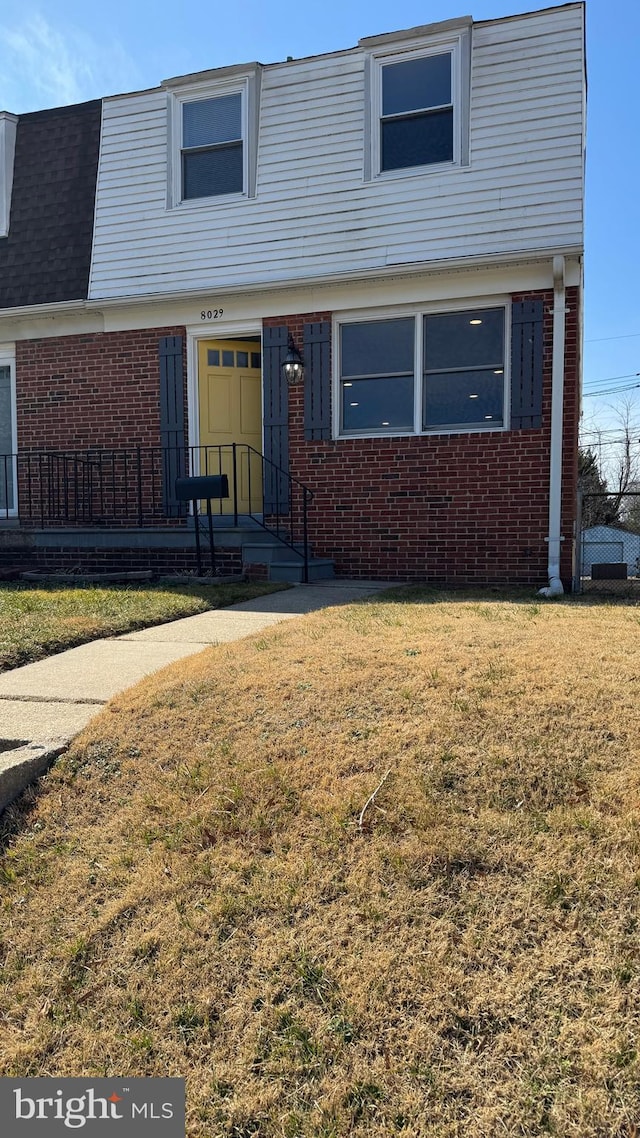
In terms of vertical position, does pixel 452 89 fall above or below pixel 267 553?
above

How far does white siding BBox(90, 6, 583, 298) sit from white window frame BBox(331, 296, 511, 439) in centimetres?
51

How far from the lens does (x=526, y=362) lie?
8.03 metres

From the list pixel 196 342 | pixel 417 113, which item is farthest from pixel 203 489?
pixel 417 113

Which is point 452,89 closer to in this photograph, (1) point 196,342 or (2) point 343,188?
(2) point 343,188

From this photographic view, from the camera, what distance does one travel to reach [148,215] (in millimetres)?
9477

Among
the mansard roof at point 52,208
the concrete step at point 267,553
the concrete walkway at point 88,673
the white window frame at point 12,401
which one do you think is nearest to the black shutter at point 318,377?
the concrete step at point 267,553

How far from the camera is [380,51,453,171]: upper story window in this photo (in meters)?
8.43

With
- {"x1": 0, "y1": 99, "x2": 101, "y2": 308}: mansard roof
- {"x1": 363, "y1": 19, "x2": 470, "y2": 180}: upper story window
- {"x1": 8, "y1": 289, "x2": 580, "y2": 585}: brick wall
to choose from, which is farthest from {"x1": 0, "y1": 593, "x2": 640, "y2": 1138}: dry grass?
{"x1": 0, "y1": 99, "x2": 101, "y2": 308}: mansard roof

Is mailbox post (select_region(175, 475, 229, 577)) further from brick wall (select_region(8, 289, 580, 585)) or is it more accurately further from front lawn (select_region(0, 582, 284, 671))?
brick wall (select_region(8, 289, 580, 585))

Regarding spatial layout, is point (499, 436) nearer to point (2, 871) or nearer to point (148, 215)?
point (148, 215)

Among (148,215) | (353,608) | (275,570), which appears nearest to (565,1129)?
(353,608)

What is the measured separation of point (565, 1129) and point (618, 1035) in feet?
0.92

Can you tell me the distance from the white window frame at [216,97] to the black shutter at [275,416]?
1753 millimetres

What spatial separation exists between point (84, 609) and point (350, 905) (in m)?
4.59
